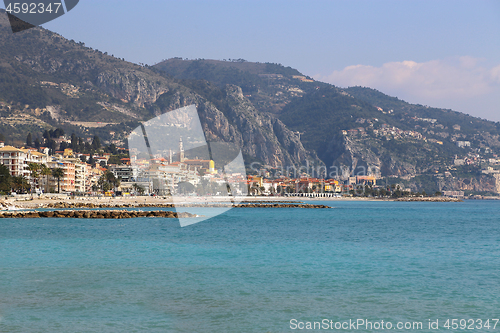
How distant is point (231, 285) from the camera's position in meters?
13.3

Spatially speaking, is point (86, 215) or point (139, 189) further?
point (139, 189)

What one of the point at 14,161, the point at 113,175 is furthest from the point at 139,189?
the point at 14,161

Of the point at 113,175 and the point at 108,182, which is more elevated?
the point at 113,175

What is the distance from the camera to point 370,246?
23688 millimetres

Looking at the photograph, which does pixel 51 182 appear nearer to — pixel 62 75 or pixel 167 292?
pixel 167 292

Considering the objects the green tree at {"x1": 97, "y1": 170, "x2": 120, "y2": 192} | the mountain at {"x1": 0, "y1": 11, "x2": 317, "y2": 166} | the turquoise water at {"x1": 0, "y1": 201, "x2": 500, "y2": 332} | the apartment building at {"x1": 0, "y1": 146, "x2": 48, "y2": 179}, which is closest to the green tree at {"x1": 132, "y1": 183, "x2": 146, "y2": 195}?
the green tree at {"x1": 97, "y1": 170, "x2": 120, "y2": 192}

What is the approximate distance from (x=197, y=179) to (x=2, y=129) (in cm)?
6378

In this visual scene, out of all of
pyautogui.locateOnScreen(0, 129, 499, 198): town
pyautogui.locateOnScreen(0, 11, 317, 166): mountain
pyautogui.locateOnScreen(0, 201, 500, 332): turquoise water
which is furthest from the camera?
pyautogui.locateOnScreen(0, 11, 317, 166): mountain

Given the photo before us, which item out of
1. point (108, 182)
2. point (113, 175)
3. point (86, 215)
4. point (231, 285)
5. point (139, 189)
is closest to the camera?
point (231, 285)

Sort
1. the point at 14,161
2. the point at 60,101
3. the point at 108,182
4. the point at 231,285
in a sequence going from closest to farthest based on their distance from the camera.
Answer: the point at 231,285 → the point at 14,161 → the point at 108,182 → the point at 60,101

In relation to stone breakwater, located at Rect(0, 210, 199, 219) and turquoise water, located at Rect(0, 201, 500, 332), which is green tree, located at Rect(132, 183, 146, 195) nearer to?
stone breakwater, located at Rect(0, 210, 199, 219)

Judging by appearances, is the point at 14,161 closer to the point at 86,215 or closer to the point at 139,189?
the point at 139,189

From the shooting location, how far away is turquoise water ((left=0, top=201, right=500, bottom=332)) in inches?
392

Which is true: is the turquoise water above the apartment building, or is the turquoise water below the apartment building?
below
